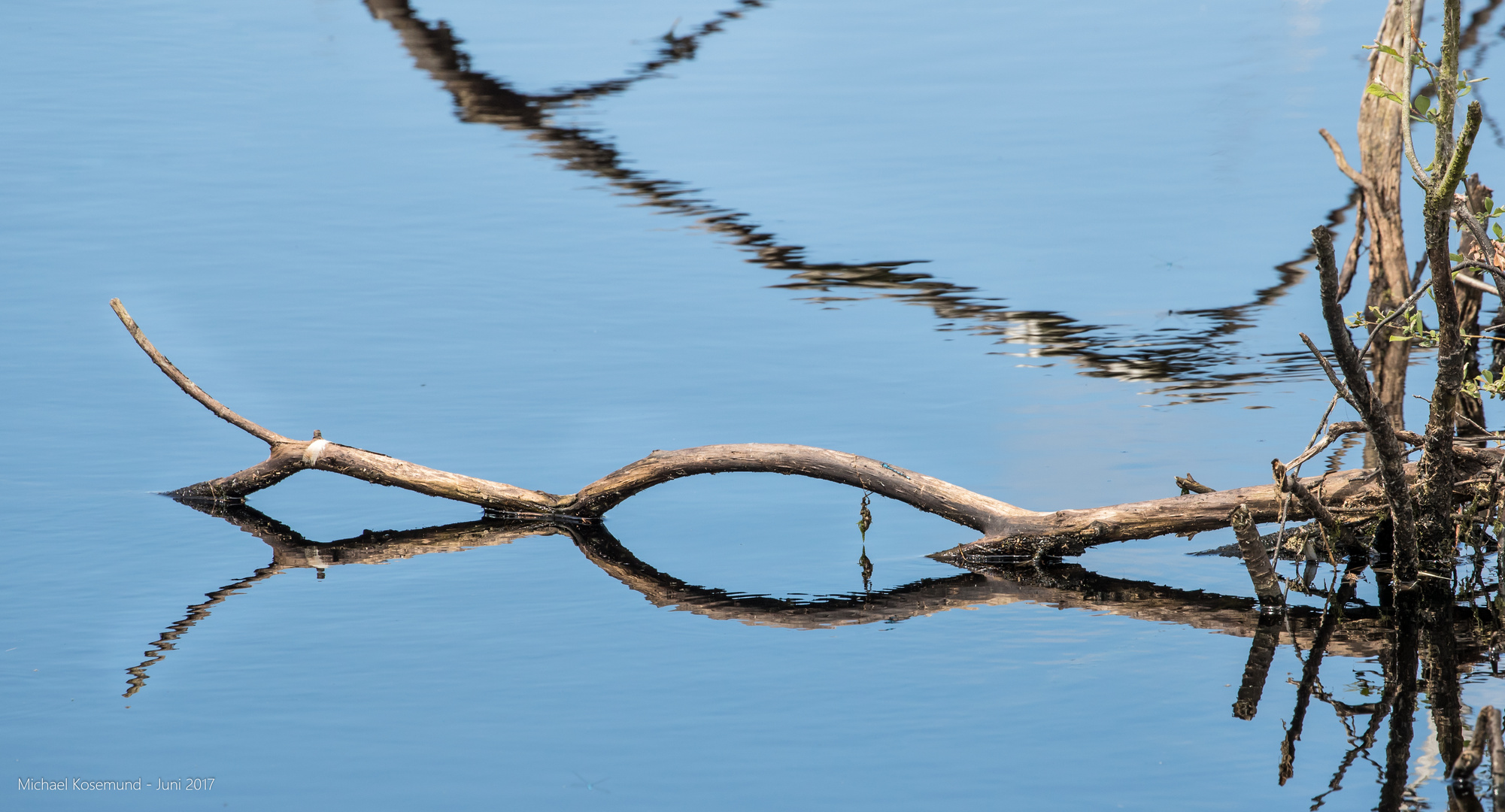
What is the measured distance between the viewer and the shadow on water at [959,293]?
1086cm

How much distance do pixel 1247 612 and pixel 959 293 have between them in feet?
19.5

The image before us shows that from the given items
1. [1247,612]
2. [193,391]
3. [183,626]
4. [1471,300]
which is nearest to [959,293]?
[1471,300]

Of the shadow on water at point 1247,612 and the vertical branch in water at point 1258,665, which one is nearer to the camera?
the shadow on water at point 1247,612

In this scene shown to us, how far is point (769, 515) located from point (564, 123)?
33.6 ft

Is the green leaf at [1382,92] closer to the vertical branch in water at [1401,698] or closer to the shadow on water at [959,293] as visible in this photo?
the vertical branch in water at [1401,698]

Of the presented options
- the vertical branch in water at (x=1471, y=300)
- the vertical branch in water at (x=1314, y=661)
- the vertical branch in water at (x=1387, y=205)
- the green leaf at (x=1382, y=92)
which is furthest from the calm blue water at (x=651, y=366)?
the green leaf at (x=1382, y=92)

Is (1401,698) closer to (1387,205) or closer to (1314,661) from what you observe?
(1314,661)

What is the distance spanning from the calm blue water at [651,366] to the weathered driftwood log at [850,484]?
0.25 m

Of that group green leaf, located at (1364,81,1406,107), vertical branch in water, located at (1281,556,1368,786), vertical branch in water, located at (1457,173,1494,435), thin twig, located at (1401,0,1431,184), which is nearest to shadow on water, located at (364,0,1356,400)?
vertical branch in water, located at (1457,173,1494,435)

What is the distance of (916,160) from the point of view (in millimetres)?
15953

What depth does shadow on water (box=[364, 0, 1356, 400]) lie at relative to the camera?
10859 millimetres

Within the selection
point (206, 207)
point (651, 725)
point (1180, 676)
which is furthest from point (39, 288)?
point (1180, 676)

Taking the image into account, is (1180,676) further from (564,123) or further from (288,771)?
(564,123)

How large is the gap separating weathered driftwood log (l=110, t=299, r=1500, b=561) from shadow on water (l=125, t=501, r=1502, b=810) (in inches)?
5.8
